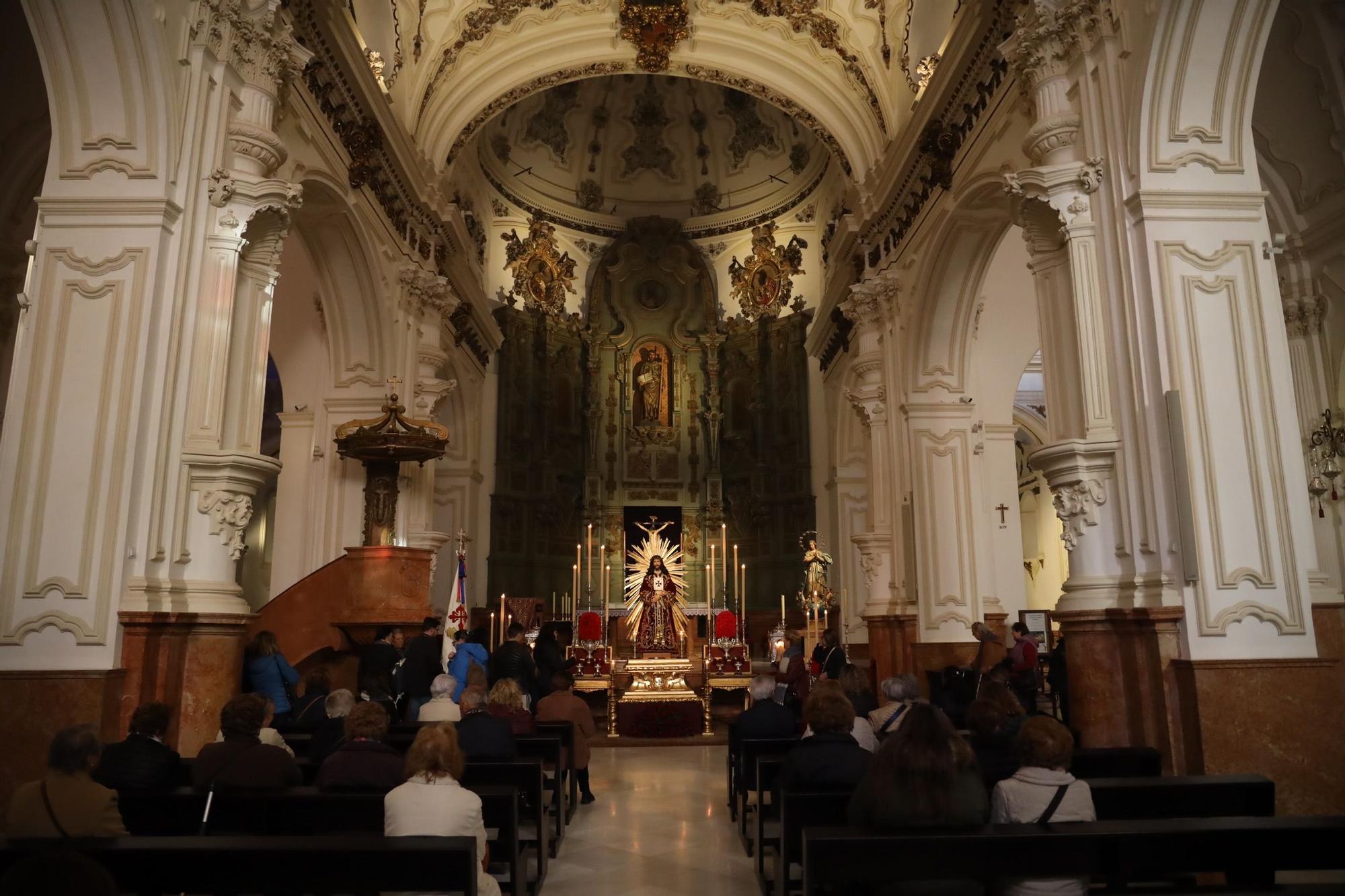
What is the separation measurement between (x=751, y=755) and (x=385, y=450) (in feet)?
20.4

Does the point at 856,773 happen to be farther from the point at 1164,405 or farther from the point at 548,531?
the point at 548,531

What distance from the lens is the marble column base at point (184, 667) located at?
5.82 m

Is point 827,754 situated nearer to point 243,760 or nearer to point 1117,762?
point 1117,762

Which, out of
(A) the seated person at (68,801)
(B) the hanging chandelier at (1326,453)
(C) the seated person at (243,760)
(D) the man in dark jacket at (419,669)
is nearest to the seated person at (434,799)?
(C) the seated person at (243,760)

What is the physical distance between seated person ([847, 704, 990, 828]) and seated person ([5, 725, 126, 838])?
8.21 ft

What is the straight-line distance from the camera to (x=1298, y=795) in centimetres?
540

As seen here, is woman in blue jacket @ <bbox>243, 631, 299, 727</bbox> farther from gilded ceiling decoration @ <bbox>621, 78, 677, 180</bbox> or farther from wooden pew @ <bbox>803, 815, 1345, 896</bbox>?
gilded ceiling decoration @ <bbox>621, 78, 677, 180</bbox>

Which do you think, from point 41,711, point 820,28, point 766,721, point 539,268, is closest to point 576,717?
point 766,721

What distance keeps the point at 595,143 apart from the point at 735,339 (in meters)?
5.37

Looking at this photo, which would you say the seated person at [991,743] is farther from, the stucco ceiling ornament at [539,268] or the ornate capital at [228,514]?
the stucco ceiling ornament at [539,268]

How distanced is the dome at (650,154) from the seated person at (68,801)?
17.5m

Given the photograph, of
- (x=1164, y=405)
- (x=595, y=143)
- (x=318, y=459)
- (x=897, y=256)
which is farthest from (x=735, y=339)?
(x=1164, y=405)

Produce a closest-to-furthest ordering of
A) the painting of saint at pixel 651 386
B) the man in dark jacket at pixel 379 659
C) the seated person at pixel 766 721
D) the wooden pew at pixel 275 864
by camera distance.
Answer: the wooden pew at pixel 275 864, the seated person at pixel 766 721, the man in dark jacket at pixel 379 659, the painting of saint at pixel 651 386

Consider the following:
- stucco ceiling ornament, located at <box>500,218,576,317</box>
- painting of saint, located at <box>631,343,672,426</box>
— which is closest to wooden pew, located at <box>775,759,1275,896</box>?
stucco ceiling ornament, located at <box>500,218,576,317</box>
